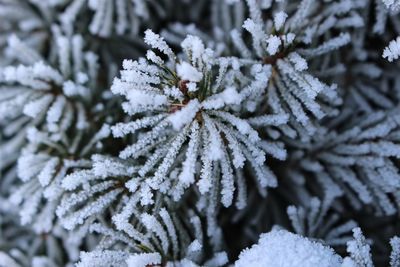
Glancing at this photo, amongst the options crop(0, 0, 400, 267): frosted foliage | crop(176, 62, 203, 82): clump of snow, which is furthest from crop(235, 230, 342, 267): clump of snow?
crop(176, 62, 203, 82): clump of snow

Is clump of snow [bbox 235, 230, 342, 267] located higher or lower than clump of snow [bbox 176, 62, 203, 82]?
lower

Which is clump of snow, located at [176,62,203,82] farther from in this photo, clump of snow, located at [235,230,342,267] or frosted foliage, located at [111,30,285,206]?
clump of snow, located at [235,230,342,267]

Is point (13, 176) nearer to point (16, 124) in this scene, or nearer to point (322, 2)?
point (16, 124)

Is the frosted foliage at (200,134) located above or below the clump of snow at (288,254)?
above

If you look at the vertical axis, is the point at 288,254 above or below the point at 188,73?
below

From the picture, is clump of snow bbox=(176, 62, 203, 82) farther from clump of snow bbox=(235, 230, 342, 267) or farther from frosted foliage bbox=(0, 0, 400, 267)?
clump of snow bbox=(235, 230, 342, 267)

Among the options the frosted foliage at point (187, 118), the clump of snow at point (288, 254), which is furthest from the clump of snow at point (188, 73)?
the clump of snow at point (288, 254)

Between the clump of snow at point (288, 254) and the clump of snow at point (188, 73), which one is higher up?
the clump of snow at point (188, 73)

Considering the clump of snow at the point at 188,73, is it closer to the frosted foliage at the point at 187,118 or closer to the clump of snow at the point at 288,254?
the frosted foliage at the point at 187,118

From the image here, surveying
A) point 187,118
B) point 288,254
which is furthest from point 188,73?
point 288,254

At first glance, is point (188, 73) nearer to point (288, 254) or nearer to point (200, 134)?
point (200, 134)

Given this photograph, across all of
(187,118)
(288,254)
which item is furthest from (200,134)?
(288,254)

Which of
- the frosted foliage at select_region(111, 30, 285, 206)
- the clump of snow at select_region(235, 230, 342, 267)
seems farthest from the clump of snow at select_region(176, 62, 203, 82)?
the clump of snow at select_region(235, 230, 342, 267)

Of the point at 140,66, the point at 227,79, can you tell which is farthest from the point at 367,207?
the point at 140,66
